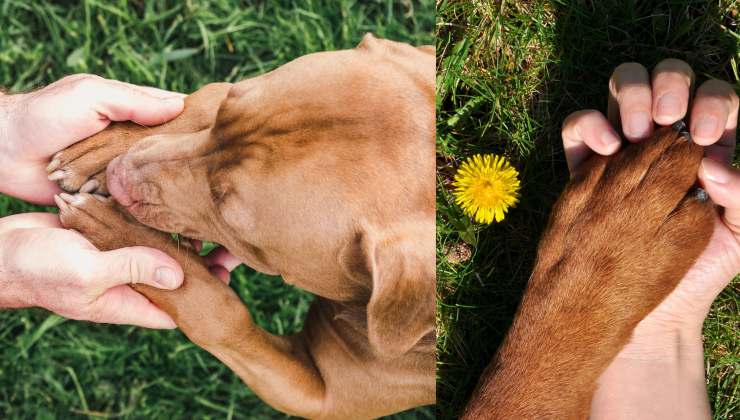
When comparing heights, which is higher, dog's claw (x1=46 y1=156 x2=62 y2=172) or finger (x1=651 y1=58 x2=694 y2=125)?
dog's claw (x1=46 y1=156 x2=62 y2=172)

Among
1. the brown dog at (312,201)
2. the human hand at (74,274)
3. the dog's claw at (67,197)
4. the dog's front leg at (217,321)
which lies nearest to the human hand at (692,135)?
the brown dog at (312,201)

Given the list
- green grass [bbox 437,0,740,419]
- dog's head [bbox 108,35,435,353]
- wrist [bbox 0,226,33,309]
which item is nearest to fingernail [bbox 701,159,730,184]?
green grass [bbox 437,0,740,419]

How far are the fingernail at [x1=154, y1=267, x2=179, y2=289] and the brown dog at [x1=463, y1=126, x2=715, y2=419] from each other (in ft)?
2.62

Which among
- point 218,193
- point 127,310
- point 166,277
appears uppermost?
point 218,193

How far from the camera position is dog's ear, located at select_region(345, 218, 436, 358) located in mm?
1615

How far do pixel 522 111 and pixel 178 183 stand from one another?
1.00 metres

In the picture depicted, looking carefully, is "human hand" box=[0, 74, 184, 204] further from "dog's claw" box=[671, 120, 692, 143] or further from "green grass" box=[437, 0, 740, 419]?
"dog's claw" box=[671, 120, 692, 143]

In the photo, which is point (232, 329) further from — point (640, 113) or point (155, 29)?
point (640, 113)

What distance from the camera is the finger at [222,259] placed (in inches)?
68.0

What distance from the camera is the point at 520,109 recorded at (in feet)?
6.99

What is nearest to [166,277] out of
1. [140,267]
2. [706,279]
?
[140,267]

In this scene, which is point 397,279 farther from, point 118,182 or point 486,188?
point 118,182

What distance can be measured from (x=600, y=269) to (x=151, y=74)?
1180 mm

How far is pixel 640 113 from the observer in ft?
6.05
